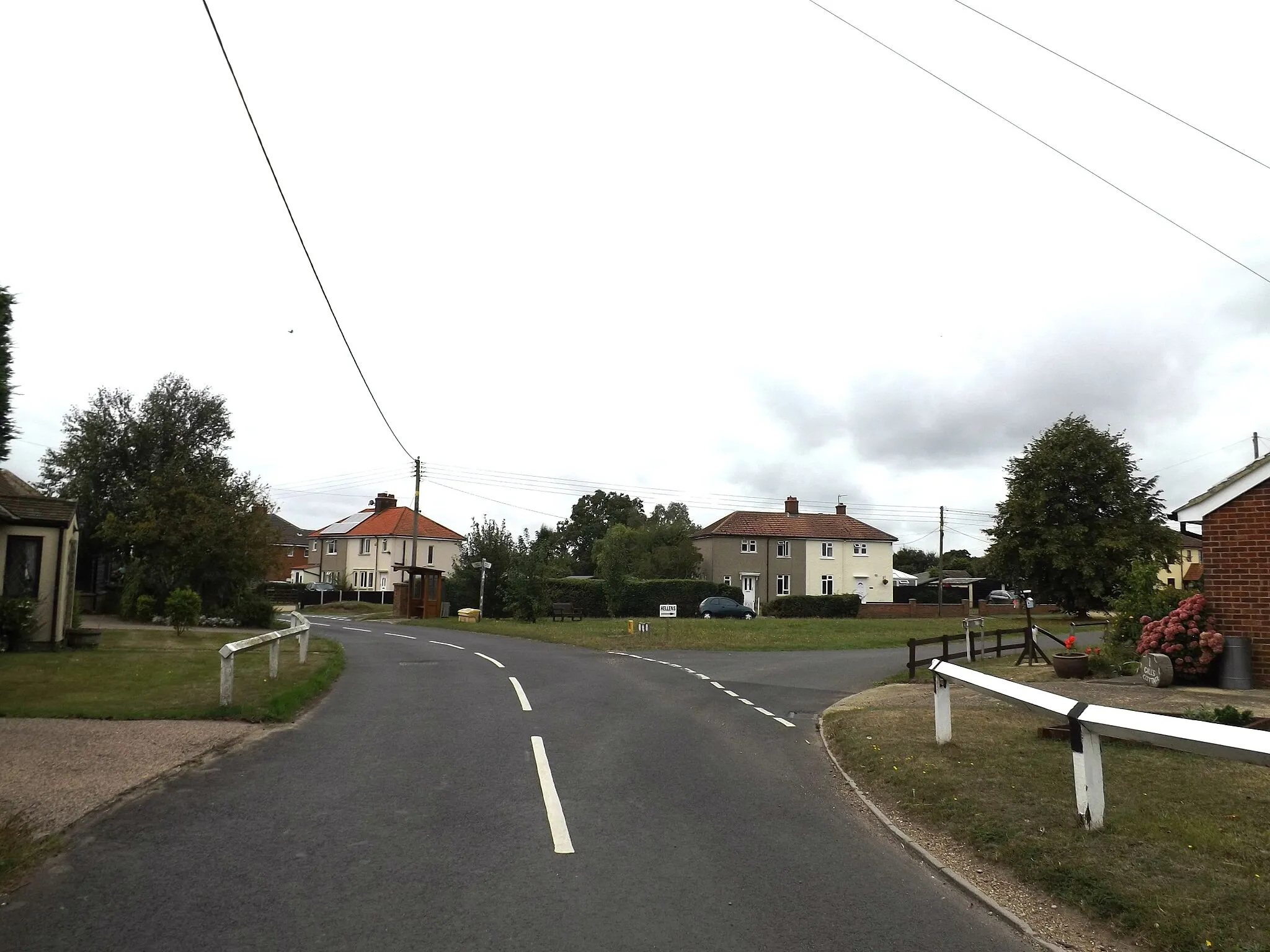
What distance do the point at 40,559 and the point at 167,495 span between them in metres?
14.9

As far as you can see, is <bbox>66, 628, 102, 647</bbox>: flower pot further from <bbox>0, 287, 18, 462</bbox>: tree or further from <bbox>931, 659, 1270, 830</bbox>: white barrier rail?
<bbox>931, 659, 1270, 830</bbox>: white barrier rail

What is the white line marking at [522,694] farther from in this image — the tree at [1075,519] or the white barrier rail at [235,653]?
the tree at [1075,519]

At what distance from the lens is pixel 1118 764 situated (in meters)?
8.58

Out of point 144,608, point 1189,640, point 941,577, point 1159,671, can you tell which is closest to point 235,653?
point 1159,671

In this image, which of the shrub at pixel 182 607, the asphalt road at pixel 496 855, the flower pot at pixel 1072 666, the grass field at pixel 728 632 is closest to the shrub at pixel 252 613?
the grass field at pixel 728 632

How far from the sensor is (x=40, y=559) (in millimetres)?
20969

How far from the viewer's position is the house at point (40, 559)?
804 inches

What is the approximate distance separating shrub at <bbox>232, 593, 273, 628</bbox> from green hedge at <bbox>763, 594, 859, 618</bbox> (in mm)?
30286

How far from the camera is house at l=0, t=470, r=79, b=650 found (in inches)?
804

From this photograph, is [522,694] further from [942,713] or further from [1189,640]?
[1189,640]

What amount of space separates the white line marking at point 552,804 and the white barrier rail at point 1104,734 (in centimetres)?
358

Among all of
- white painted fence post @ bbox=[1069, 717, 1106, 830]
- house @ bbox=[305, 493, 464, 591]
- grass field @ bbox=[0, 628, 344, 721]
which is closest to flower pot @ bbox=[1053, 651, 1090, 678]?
white painted fence post @ bbox=[1069, 717, 1106, 830]

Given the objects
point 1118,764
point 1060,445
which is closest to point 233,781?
point 1118,764

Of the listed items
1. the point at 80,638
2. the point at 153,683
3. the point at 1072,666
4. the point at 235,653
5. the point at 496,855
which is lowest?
the point at 496,855
